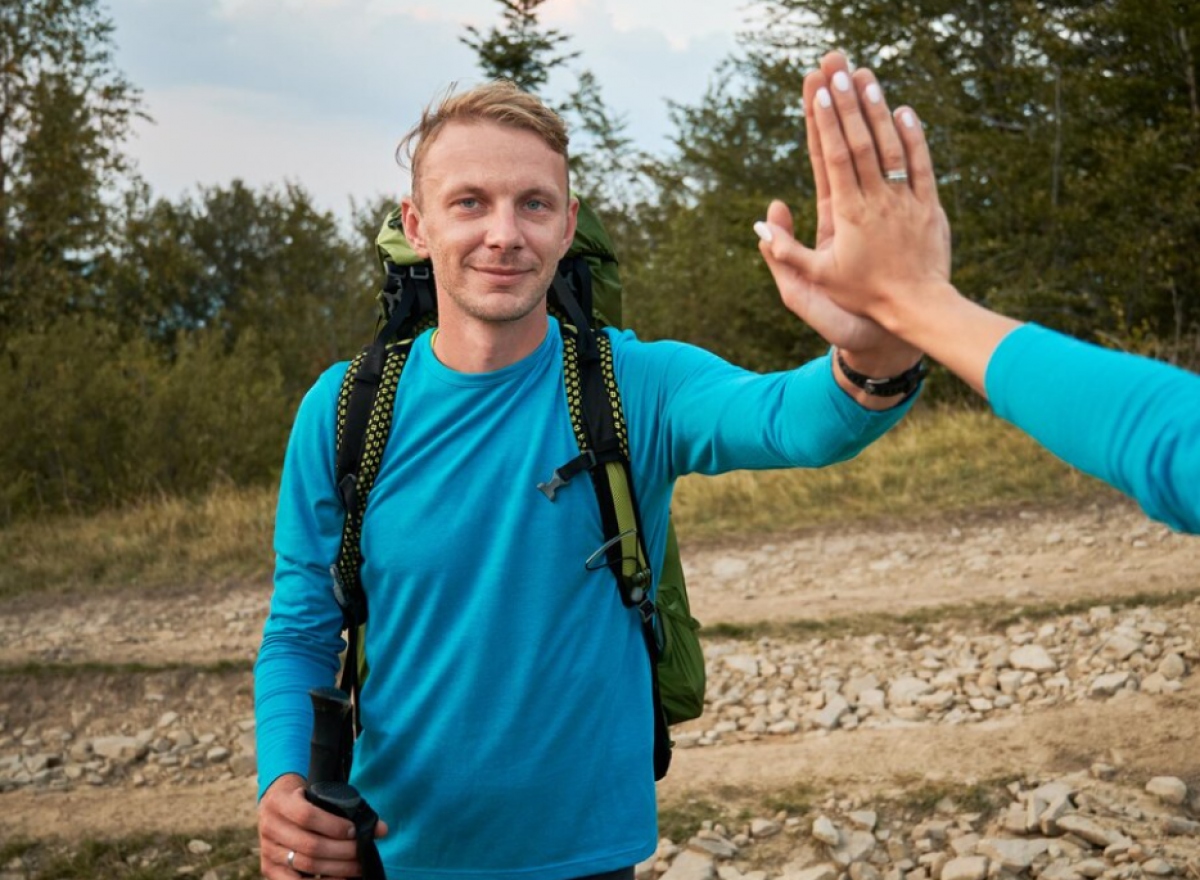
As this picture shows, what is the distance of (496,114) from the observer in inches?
105

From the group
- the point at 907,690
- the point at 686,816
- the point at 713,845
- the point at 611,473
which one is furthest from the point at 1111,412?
the point at 907,690

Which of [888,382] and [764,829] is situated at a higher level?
[888,382]

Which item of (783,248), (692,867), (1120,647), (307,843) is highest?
(783,248)

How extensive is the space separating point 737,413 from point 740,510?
8655 mm

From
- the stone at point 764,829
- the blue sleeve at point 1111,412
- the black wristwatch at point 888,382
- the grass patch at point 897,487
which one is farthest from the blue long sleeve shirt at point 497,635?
the grass patch at point 897,487

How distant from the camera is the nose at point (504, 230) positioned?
2.58 m

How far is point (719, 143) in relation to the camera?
23.8m

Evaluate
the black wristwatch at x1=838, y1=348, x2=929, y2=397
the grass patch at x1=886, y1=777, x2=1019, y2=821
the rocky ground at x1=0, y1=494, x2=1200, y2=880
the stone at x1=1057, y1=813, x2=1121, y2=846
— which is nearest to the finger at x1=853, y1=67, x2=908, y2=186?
the black wristwatch at x1=838, y1=348, x2=929, y2=397

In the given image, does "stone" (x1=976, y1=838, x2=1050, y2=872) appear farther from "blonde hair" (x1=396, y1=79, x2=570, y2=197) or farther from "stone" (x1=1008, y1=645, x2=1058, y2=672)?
"blonde hair" (x1=396, y1=79, x2=570, y2=197)

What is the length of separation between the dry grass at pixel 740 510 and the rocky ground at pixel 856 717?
653mm

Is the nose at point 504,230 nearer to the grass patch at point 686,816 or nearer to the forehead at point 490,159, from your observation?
the forehead at point 490,159

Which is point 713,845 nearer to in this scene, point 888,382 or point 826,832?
point 826,832

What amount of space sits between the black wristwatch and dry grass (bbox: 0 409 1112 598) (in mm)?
8324

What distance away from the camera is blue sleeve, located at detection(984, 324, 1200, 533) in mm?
1262
